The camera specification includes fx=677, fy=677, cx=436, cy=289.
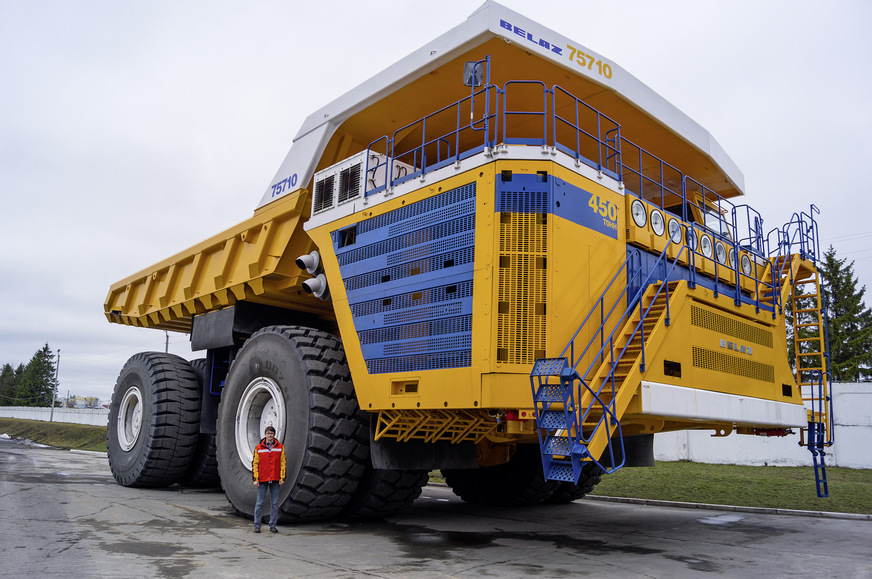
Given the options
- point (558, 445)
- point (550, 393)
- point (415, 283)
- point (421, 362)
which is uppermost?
point (415, 283)

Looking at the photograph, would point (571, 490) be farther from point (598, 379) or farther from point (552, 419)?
point (552, 419)

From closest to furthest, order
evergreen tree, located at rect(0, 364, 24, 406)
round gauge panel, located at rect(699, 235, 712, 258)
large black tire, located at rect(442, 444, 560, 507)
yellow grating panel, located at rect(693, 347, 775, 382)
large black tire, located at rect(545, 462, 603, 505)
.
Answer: yellow grating panel, located at rect(693, 347, 775, 382) < round gauge panel, located at rect(699, 235, 712, 258) < large black tire, located at rect(442, 444, 560, 507) < large black tire, located at rect(545, 462, 603, 505) < evergreen tree, located at rect(0, 364, 24, 406)

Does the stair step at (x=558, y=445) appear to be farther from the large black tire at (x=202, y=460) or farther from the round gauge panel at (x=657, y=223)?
the large black tire at (x=202, y=460)

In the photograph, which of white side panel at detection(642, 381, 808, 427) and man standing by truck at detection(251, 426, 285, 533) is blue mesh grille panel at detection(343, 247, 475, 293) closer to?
man standing by truck at detection(251, 426, 285, 533)

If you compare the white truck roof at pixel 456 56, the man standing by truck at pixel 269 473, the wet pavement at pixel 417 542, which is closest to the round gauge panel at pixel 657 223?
the white truck roof at pixel 456 56

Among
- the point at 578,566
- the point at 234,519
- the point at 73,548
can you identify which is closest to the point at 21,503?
the point at 234,519

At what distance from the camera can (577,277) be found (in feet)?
20.6

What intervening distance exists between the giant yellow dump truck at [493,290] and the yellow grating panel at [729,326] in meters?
0.03

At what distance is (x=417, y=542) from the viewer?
6914 mm

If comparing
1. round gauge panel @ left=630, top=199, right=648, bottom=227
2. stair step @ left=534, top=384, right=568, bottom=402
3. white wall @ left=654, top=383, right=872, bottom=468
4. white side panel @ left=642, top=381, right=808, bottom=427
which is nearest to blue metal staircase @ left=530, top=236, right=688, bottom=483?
stair step @ left=534, top=384, right=568, bottom=402

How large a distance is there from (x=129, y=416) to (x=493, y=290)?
29.4 ft

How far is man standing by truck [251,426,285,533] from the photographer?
23.5ft

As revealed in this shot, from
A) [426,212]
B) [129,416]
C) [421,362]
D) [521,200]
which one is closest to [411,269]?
[426,212]

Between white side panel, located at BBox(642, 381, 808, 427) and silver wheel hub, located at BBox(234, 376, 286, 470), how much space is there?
4.44 metres
